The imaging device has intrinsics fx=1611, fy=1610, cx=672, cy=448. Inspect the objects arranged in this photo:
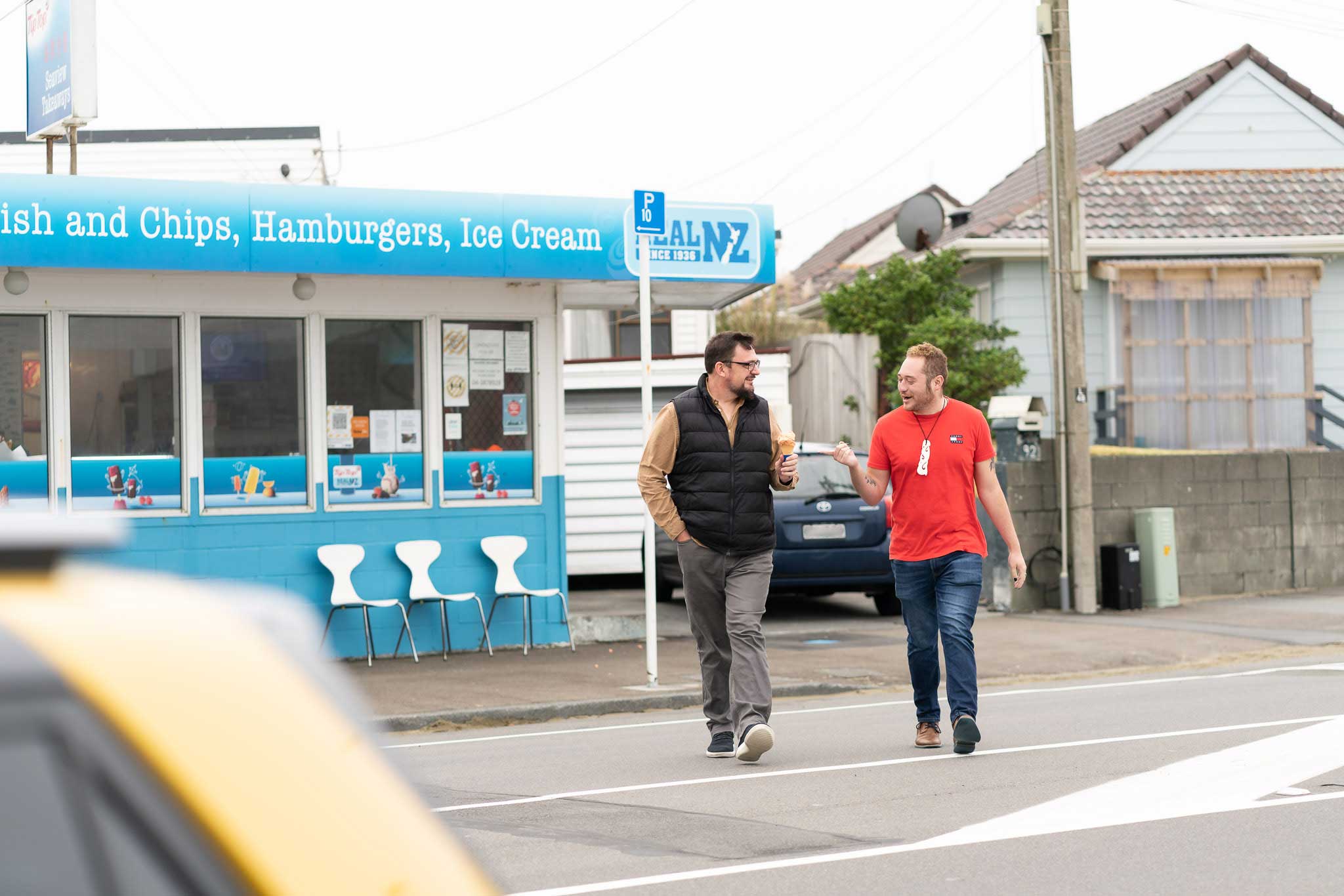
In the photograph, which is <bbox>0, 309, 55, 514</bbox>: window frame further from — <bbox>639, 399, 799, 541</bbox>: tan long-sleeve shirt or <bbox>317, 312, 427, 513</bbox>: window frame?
<bbox>639, 399, 799, 541</bbox>: tan long-sleeve shirt

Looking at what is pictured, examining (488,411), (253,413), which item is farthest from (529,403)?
(253,413)

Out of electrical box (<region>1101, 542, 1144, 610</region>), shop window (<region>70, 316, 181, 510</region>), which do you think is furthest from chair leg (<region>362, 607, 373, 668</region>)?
electrical box (<region>1101, 542, 1144, 610</region>)

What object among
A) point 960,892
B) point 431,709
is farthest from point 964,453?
point 431,709

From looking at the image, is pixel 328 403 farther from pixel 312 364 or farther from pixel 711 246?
pixel 711 246

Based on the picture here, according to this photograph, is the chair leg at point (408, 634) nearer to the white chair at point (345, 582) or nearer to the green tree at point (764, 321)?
the white chair at point (345, 582)

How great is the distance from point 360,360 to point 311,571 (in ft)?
5.59

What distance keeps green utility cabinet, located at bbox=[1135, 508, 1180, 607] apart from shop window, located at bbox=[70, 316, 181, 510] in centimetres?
957

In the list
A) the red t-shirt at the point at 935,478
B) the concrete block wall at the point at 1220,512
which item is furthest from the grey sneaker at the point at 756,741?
the concrete block wall at the point at 1220,512

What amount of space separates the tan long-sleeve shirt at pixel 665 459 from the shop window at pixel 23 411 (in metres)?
5.71

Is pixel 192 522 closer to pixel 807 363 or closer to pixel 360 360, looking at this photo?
pixel 360 360

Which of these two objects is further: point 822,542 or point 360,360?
point 822,542

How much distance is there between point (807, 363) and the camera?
76.9ft

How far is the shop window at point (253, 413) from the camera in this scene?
12305 millimetres

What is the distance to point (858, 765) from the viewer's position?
783cm
